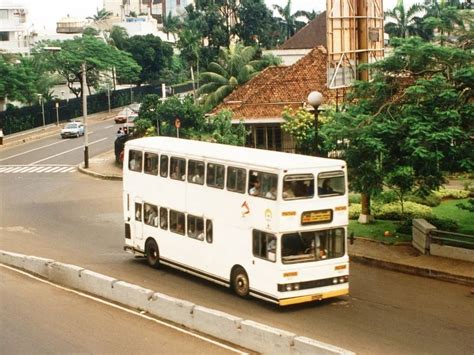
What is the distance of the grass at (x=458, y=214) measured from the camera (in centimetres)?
2930

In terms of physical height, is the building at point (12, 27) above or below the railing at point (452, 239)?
above

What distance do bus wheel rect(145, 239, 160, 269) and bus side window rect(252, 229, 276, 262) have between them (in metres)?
5.08

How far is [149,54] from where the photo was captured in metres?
104

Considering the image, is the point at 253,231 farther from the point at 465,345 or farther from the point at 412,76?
the point at 412,76

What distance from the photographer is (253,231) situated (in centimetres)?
2086

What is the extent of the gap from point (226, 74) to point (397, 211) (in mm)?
27907

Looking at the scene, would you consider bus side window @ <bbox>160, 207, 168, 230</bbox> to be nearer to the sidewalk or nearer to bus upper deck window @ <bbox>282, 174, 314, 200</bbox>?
bus upper deck window @ <bbox>282, 174, 314, 200</bbox>

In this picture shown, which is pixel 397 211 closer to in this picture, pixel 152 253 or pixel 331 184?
pixel 152 253

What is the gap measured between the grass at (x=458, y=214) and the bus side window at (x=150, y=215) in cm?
1009

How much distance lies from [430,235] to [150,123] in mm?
27151

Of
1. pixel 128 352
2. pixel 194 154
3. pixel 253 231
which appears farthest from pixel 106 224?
pixel 128 352

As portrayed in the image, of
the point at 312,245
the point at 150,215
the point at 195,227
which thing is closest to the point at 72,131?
the point at 150,215

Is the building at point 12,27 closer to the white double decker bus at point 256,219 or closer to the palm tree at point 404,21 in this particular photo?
the palm tree at point 404,21

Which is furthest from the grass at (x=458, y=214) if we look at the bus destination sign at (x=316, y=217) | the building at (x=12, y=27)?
the building at (x=12, y=27)
